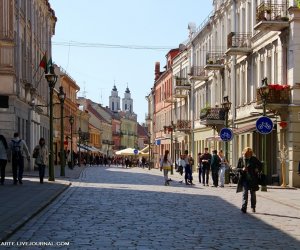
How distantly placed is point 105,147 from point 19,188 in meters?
137

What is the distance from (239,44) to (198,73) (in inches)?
689

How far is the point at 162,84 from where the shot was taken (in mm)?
85875

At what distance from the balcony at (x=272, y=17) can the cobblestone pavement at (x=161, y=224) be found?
11935 millimetres

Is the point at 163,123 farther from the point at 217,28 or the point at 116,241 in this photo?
the point at 116,241

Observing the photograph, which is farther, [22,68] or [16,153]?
[22,68]

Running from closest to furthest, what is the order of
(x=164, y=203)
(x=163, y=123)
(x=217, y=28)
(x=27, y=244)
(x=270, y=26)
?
(x=27, y=244), (x=164, y=203), (x=270, y=26), (x=217, y=28), (x=163, y=123)

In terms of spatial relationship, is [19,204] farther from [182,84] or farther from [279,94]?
[182,84]

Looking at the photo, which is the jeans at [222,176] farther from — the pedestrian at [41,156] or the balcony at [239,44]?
the balcony at [239,44]

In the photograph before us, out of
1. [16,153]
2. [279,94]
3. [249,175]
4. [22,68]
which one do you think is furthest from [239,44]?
[249,175]

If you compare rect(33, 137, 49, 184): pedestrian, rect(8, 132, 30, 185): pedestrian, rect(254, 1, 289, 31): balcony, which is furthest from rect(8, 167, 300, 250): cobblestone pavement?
rect(254, 1, 289, 31): balcony

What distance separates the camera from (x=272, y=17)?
31750mm

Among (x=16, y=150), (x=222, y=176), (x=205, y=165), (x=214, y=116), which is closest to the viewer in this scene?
(x=16, y=150)

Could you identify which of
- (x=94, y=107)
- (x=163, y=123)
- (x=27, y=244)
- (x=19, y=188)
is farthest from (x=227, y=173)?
(x=94, y=107)

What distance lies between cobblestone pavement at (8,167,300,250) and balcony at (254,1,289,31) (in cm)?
1193
